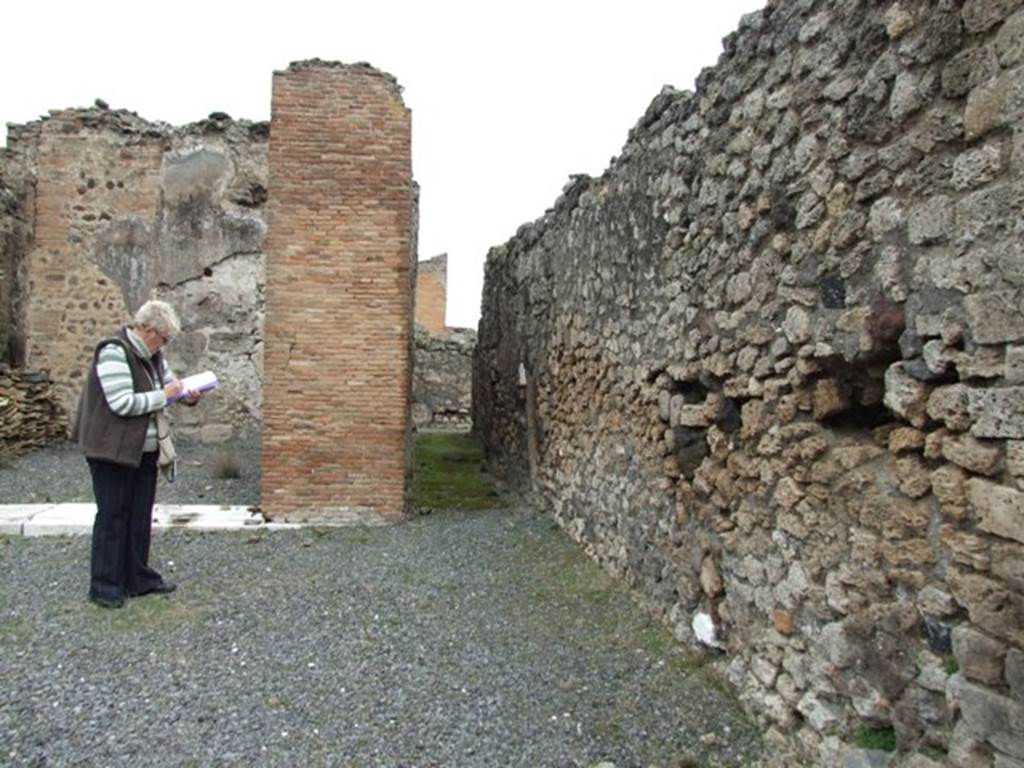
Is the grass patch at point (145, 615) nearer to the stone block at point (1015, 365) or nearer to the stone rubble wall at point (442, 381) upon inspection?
the stone block at point (1015, 365)

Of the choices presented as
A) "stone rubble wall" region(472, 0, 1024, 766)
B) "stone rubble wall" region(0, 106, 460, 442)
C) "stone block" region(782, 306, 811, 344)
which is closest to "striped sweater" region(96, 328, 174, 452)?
"stone rubble wall" region(472, 0, 1024, 766)

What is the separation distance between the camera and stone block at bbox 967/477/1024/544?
1.90 metres

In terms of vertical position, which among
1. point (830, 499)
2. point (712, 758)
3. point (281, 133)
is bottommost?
point (712, 758)

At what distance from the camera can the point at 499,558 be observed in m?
5.71

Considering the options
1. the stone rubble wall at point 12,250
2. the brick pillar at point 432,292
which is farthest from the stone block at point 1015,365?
the brick pillar at point 432,292

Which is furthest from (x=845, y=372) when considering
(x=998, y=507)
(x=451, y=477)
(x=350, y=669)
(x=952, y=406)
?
(x=451, y=477)

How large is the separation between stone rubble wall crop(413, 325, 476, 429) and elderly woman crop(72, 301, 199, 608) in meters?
12.2

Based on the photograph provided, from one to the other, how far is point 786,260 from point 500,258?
22.7ft

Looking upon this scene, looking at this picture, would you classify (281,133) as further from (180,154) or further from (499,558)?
(180,154)

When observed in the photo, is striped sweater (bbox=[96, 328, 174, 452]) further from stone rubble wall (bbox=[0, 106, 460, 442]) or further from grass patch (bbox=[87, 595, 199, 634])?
stone rubble wall (bbox=[0, 106, 460, 442])

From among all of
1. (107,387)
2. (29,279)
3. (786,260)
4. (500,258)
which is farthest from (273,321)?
(29,279)

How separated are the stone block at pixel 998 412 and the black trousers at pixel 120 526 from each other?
420cm

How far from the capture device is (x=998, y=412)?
77.0 inches

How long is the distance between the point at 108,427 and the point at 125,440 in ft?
0.37
